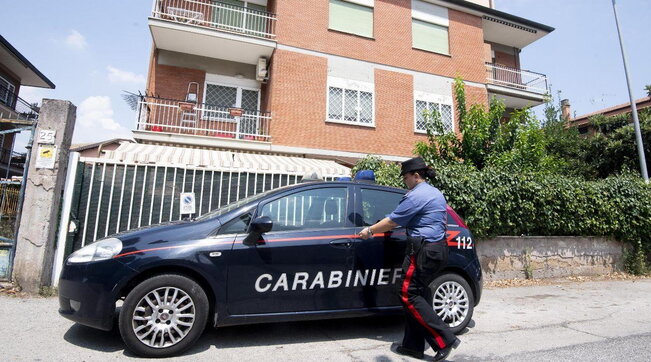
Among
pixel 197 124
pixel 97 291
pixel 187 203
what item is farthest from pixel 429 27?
pixel 97 291

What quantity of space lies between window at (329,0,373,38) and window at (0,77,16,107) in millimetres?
21716

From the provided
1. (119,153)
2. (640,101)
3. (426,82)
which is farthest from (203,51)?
(640,101)

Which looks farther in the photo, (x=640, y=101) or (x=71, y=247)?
(x=640, y=101)

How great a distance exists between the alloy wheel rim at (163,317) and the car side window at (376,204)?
1.93m

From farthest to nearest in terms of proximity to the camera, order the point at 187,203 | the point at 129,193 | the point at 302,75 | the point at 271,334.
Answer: the point at 302,75
the point at 187,203
the point at 129,193
the point at 271,334

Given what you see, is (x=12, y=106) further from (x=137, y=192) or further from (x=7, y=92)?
(x=137, y=192)

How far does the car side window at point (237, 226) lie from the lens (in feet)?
11.1

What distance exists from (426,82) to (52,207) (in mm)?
12720

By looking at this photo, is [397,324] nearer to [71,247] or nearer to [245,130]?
[71,247]

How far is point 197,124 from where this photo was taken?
40.0 ft

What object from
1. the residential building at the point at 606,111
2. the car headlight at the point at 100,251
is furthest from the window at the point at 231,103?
the residential building at the point at 606,111

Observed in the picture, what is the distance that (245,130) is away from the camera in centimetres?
1236

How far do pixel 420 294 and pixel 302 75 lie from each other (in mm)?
10583

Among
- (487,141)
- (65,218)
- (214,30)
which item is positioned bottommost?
(65,218)
